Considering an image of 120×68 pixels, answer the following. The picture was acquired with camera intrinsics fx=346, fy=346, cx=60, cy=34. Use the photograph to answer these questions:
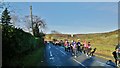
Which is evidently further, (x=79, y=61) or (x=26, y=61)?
(x=79, y=61)

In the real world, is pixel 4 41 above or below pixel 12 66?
above

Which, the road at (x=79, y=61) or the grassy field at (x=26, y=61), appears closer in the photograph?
the grassy field at (x=26, y=61)

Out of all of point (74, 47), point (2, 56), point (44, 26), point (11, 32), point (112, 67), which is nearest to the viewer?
point (2, 56)

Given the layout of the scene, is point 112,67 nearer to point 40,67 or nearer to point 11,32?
point 40,67

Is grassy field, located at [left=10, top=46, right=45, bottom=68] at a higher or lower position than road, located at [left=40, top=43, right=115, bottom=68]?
higher

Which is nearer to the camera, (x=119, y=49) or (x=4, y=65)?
(x=4, y=65)

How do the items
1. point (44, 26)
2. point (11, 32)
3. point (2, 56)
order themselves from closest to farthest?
point (2, 56) → point (11, 32) → point (44, 26)

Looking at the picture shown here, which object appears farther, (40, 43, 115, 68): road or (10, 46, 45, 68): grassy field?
(40, 43, 115, 68): road

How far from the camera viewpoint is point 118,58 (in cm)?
2536

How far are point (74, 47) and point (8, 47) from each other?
70.3 ft

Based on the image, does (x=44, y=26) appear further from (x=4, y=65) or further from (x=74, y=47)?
(x=4, y=65)

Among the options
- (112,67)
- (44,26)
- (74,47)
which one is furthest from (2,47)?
(44,26)

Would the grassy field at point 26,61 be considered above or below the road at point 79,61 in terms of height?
above

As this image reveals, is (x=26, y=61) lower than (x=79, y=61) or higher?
higher
